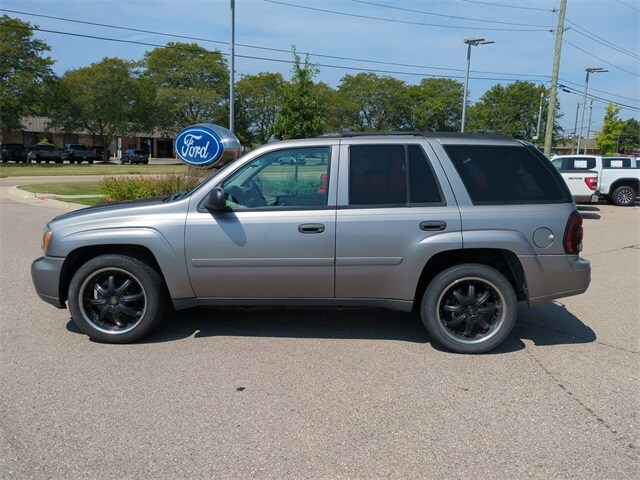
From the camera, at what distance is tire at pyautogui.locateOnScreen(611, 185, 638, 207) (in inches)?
772

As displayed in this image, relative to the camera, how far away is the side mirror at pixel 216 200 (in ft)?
14.2

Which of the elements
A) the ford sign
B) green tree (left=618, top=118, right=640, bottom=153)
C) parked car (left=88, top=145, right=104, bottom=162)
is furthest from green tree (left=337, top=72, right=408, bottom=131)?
green tree (left=618, top=118, right=640, bottom=153)

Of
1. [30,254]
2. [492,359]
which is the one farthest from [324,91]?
[492,359]

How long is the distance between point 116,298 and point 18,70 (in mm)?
48371

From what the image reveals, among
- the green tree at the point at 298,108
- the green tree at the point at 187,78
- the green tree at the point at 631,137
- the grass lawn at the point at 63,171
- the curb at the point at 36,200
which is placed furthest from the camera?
the green tree at the point at 631,137

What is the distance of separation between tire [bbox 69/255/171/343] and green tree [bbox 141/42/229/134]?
53.7 m

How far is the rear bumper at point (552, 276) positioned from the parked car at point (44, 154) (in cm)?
5390

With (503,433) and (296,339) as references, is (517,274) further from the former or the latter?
(296,339)

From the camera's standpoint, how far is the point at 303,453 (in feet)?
10.1

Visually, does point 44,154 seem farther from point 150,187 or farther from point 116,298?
point 116,298

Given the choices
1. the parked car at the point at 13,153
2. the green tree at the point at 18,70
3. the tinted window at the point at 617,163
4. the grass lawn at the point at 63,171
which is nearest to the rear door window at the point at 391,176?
the tinted window at the point at 617,163

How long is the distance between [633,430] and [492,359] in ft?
4.14

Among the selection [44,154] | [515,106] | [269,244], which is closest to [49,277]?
[269,244]

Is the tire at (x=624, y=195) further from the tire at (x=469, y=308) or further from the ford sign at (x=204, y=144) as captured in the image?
the tire at (x=469, y=308)
